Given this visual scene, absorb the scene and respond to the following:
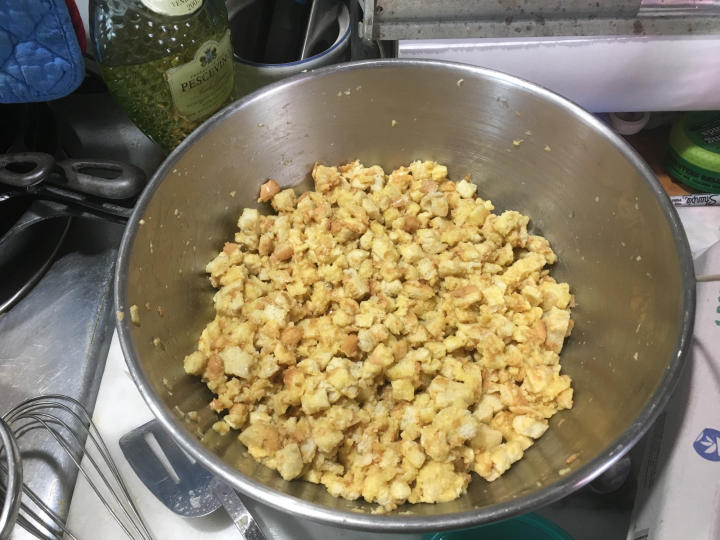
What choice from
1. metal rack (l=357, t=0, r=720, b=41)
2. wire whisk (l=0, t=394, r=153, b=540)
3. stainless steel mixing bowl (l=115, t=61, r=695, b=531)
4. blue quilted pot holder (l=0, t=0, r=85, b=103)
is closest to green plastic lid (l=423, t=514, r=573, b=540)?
stainless steel mixing bowl (l=115, t=61, r=695, b=531)

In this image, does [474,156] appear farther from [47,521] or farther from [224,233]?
[47,521]

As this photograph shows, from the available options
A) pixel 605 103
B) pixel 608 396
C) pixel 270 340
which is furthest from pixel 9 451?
pixel 605 103

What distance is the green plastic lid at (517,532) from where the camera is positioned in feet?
2.51

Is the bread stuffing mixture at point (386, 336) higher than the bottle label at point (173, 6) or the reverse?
the reverse

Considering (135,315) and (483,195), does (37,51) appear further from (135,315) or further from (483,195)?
(483,195)

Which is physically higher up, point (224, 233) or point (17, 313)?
point (224, 233)

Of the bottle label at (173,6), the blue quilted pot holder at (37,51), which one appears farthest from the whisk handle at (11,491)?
the bottle label at (173,6)

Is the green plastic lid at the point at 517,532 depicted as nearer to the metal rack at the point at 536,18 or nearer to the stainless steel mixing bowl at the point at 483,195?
the stainless steel mixing bowl at the point at 483,195

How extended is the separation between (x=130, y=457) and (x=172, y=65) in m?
0.59

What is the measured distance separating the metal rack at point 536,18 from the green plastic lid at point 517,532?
2.40 ft

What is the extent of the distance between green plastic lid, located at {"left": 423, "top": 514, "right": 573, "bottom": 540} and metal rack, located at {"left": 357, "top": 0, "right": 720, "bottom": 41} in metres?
0.73

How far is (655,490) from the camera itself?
74 centimetres

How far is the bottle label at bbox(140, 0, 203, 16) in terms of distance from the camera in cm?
82

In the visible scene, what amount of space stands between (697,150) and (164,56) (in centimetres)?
97
